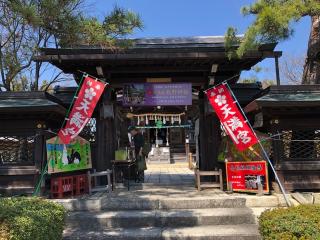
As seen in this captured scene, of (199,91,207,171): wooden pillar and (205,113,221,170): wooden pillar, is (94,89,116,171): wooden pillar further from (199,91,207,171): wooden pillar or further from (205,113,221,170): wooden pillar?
(205,113,221,170): wooden pillar

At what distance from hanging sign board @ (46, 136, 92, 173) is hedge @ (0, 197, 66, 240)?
380 cm

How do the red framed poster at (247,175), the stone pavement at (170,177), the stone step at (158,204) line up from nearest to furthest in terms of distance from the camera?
the stone step at (158,204)
the red framed poster at (247,175)
the stone pavement at (170,177)

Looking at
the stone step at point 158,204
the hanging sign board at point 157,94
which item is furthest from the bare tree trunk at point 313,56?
the stone step at point 158,204

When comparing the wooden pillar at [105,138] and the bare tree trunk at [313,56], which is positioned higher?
the bare tree trunk at [313,56]

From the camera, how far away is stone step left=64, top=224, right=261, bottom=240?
25.2ft

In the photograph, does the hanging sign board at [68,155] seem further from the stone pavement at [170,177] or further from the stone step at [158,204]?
the stone pavement at [170,177]

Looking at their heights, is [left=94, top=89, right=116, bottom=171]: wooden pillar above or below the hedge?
above

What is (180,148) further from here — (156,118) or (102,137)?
(102,137)

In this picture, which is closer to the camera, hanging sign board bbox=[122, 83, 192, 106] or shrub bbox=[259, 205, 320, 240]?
shrub bbox=[259, 205, 320, 240]

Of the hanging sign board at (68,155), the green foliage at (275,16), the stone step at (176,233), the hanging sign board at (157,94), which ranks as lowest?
the stone step at (176,233)

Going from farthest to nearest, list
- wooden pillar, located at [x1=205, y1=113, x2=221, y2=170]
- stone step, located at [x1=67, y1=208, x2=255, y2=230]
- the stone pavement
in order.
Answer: the stone pavement → wooden pillar, located at [x1=205, y1=113, x2=221, y2=170] → stone step, located at [x1=67, y1=208, x2=255, y2=230]

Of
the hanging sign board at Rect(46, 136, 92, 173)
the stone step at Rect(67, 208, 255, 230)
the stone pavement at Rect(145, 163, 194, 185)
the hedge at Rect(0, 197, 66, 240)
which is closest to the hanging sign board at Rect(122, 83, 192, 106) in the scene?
the hanging sign board at Rect(46, 136, 92, 173)

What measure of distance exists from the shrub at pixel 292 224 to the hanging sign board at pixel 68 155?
20.6 feet

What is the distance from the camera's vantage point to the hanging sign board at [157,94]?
11938mm
